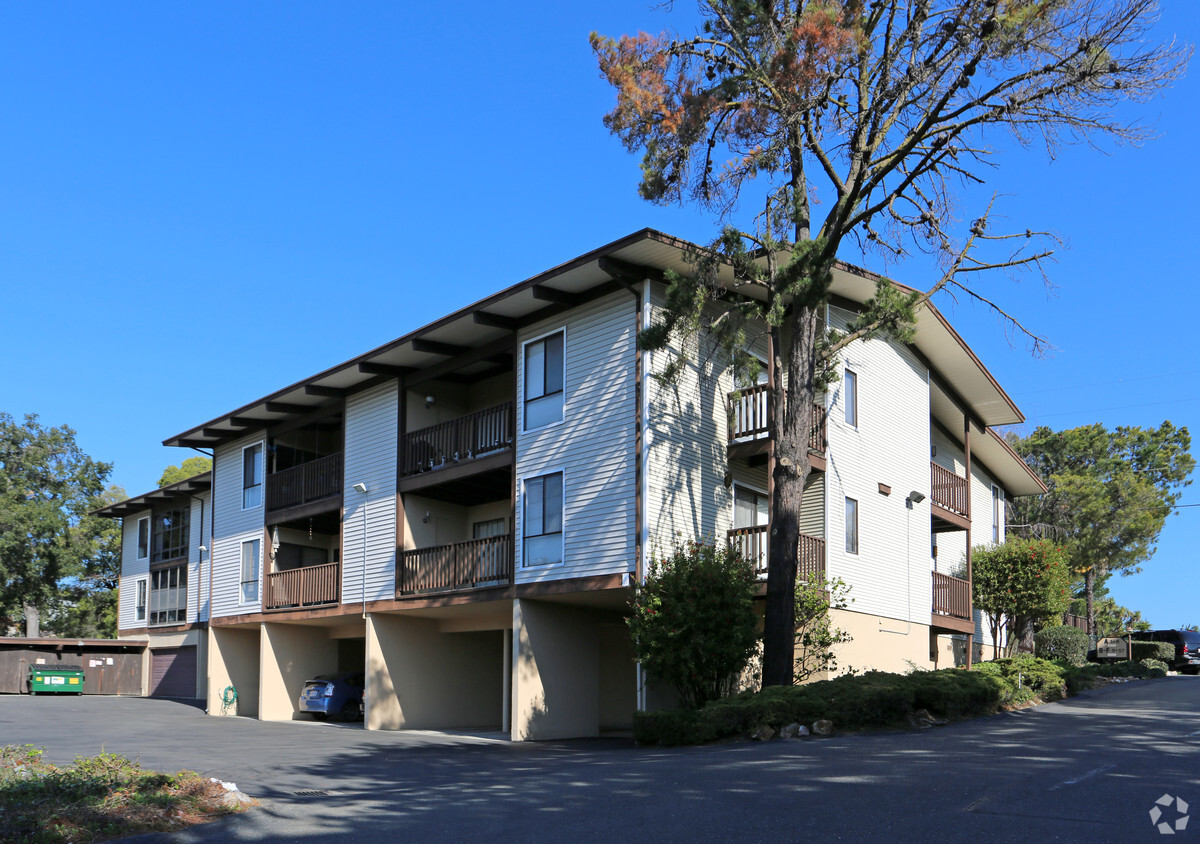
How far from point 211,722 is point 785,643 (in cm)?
1633

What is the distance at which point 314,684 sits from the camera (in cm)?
2827

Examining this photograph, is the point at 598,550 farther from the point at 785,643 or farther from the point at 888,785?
the point at 888,785

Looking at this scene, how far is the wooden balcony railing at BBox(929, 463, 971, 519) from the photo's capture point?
2902cm

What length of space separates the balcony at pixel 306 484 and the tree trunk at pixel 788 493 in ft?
42.2

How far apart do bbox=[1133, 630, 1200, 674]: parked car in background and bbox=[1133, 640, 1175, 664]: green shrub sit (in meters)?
0.74

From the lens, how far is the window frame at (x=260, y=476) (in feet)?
101

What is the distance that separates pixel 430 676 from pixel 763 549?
9.89 meters

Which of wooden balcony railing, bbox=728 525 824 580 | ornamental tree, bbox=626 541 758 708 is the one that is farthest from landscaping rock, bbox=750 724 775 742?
wooden balcony railing, bbox=728 525 824 580

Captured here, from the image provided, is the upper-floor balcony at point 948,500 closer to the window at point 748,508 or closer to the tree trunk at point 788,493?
the window at point 748,508

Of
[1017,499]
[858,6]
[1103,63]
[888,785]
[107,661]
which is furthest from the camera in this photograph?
[1017,499]

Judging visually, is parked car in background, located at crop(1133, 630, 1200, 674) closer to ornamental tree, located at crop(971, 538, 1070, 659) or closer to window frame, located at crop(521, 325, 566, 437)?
ornamental tree, located at crop(971, 538, 1070, 659)

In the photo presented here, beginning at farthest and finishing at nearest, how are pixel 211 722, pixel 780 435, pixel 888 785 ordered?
pixel 211 722, pixel 780 435, pixel 888 785

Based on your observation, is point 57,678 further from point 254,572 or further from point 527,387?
point 527,387

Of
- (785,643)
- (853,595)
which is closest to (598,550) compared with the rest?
(785,643)
